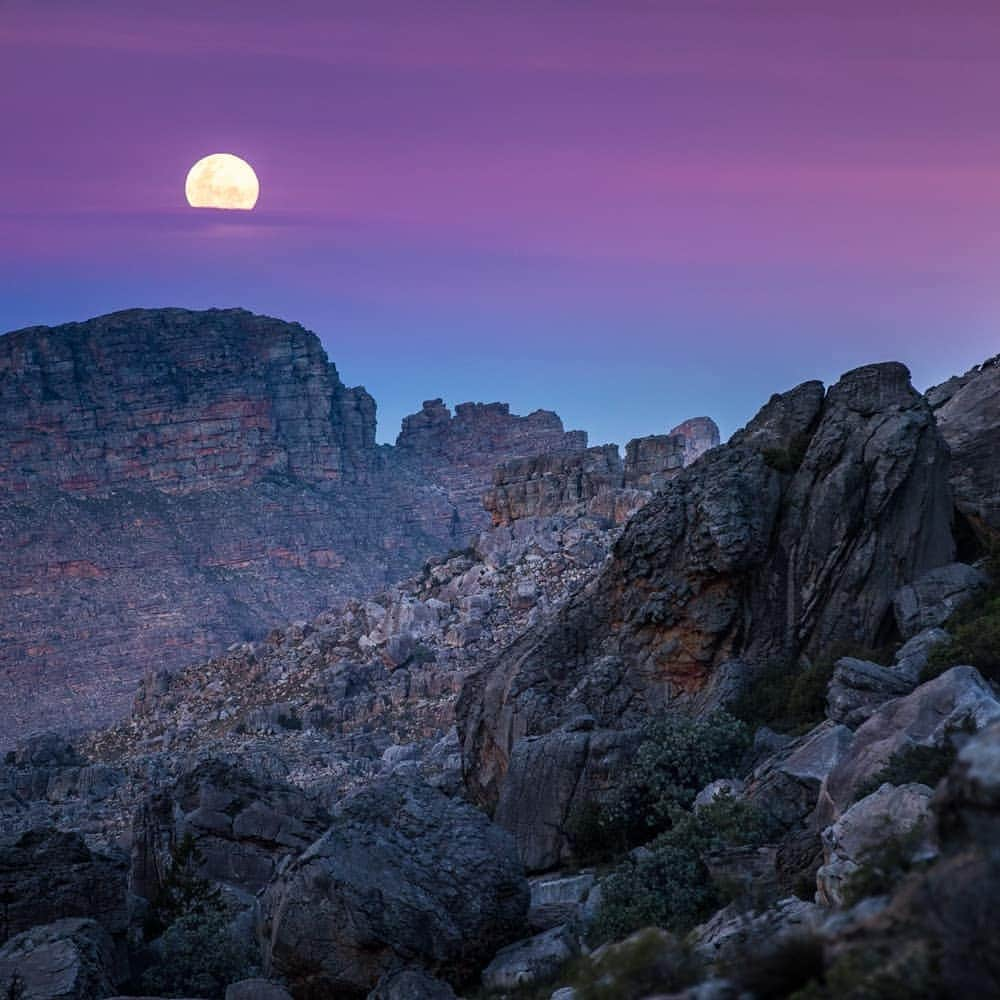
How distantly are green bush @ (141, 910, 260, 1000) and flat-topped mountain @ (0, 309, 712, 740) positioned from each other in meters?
130

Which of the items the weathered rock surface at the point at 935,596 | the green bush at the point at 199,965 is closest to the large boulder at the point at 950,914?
the green bush at the point at 199,965

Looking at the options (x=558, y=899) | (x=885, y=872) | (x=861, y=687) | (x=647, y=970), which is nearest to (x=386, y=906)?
(x=558, y=899)

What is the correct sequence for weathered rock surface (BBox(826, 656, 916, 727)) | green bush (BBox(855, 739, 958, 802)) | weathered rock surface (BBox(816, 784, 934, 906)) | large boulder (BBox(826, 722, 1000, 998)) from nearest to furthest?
large boulder (BBox(826, 722, 1000, 998)) → weathered rock surface (BBox(816, 784, 934, 906)) → green bush (BBox(855, 739, 958, 802)) → weathered rock surface (BBox(826, 656, 916, 727))

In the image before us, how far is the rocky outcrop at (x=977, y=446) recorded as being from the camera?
3306 centimetres

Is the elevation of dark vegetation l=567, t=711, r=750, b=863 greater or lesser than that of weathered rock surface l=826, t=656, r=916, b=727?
lesser

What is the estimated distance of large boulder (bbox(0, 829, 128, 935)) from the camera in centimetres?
2538

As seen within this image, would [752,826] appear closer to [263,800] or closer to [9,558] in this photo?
[263,800]

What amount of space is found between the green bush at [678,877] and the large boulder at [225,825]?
1198 centimetres

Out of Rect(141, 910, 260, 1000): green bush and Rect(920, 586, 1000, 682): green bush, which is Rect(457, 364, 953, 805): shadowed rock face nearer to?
Rect(920, 586, 1000, 682): green bush

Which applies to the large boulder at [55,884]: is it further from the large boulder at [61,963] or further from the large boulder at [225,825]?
the large boulder at [225,825]

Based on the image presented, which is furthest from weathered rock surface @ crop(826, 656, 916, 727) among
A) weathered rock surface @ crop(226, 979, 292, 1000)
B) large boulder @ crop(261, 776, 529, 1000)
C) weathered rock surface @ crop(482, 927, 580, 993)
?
weathered rock surface @ crop(226, 979, 292, 1000)

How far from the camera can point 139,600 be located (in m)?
165

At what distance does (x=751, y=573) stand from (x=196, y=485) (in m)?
154

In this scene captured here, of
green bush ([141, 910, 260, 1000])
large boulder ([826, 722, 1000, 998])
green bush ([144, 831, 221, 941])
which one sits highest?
large boulder ([826, 722, 1000, 998])
